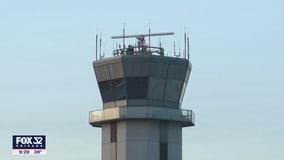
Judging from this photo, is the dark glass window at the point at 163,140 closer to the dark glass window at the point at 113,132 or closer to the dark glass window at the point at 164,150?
the dark glass window at the point at 164,150

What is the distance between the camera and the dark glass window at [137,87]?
158 metres

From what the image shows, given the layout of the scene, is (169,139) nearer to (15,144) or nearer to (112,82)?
(112,82)

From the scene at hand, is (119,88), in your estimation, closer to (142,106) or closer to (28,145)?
(142,106)

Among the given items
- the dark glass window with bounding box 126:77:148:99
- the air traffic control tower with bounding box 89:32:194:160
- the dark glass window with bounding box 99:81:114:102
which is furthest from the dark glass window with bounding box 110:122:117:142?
the dark glass window with bounding box 126:77:148:99

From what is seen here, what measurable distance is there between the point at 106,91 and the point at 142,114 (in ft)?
25.8

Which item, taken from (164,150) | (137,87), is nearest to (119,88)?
(137,87)

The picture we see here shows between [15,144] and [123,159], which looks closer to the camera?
[15,144]

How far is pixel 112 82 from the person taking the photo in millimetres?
160625

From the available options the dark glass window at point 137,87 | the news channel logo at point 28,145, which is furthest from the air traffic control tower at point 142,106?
the news channel logo at point 28,145

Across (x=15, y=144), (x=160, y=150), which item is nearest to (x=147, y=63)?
(x=160, y=150)

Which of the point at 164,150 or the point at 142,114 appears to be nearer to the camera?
the point at 142,114

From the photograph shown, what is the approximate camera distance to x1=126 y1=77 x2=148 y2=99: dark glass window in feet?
519

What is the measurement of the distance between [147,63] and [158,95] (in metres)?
4.90

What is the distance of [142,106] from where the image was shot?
158 m
